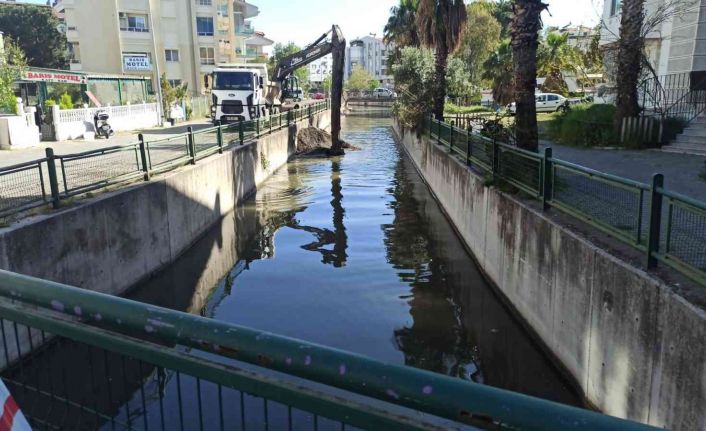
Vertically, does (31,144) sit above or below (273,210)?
above

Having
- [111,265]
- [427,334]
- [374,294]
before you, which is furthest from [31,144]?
[427,334]

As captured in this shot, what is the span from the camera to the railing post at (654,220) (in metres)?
4.85

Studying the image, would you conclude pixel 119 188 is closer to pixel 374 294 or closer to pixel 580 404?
pixel 374 294

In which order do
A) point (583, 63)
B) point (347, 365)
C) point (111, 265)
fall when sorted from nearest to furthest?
1. point (347, 365)
2. point (111, 265)
3. point (583, 63)

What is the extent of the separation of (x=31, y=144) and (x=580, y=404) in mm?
21650

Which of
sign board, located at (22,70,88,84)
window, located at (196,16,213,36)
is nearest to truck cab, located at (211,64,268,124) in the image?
sign board, located at (22,70,88,84)

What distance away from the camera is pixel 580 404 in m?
5.77

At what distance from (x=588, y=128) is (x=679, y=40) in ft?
15.6

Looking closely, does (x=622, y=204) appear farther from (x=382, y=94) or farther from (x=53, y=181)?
(x=382, y=94)

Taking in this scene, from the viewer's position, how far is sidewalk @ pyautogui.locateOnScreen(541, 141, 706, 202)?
10.2m

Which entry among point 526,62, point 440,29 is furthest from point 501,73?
point 526,62

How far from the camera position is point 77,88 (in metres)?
35.8

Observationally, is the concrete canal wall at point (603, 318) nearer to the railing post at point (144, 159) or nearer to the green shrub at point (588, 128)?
the railing post at point (144, 159)

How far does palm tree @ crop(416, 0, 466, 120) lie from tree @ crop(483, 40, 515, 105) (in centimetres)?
772
